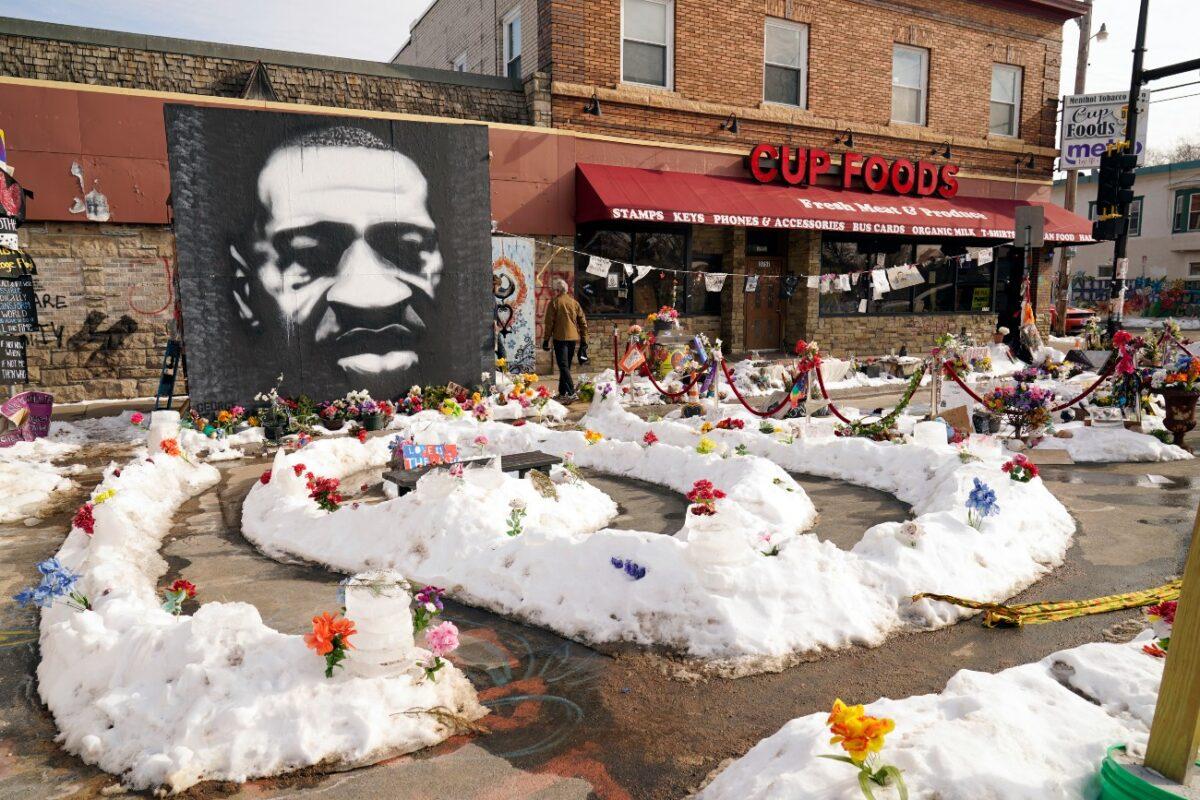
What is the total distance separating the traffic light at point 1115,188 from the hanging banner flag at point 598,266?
393 inches

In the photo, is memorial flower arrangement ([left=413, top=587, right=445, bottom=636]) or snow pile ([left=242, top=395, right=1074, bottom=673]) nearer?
memorial flower arrangement ([left=413, top=587, right=445, bottom=636])

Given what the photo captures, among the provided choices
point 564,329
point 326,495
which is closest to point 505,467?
point 326,495

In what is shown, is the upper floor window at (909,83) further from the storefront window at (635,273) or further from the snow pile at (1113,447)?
the snow pile at (1113,447)

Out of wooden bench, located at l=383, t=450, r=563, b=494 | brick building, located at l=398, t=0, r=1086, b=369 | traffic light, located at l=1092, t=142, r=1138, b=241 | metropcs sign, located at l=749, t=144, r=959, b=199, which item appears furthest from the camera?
metropcs sign, located at l=749, t=144, r=959, b=199

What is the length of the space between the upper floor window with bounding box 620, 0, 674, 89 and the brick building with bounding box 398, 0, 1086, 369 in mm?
31

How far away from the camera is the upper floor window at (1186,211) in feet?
134

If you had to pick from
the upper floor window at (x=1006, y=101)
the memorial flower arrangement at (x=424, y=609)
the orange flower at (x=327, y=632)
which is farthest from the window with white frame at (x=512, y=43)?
the orange flower at (x=327, y=632)

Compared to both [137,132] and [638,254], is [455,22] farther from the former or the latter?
[137,132]

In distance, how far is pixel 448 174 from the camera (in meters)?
13.5

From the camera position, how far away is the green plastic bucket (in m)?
2.53

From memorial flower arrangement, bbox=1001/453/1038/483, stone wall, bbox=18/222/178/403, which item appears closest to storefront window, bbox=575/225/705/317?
stone wall, bbox=18/222/178/403

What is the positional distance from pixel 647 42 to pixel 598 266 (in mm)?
5248

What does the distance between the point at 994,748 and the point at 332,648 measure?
10.0ft

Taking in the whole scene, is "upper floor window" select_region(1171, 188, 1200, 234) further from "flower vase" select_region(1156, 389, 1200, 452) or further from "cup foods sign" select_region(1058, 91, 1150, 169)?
"flower vase" select_region(1156, 389, 1200, 452)
